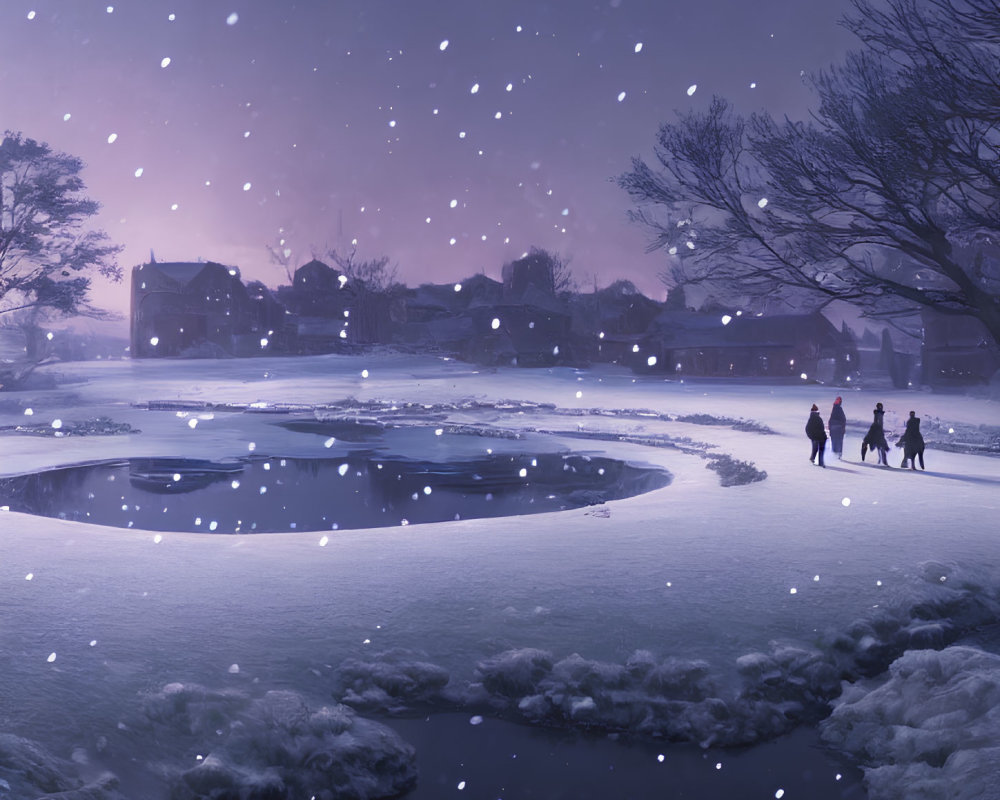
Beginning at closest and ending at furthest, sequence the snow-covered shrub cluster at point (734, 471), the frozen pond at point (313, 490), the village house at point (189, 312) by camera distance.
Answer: the frozen pond at point (313, 490), the snow-covered shrub cluster at point (734, 471), the village house at point (189, 312)

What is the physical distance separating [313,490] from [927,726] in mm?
13456

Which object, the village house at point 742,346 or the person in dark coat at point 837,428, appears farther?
the village house at point 742,346

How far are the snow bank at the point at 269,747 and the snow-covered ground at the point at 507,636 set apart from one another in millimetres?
16

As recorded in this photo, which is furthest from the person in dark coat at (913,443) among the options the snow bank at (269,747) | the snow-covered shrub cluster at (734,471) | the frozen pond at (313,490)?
the snow bank at (269,747)

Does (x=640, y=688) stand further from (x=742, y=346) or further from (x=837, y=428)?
(x=742, y=346)

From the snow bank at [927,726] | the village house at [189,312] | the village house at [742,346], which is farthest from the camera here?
the village house at [189,312]

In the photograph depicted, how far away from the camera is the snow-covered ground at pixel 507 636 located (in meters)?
5.77

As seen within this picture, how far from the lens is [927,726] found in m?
6.06

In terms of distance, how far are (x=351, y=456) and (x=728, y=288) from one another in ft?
34.2

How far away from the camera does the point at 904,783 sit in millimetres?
5613

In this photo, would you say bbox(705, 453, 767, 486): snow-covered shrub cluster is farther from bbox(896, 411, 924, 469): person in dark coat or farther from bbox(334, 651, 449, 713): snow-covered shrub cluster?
bbox(334, 651, 449, 713): snow-covered shrub cluster

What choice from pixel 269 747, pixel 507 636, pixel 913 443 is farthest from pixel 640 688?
pixel 913 443

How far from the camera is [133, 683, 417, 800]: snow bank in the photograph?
17.9 feet

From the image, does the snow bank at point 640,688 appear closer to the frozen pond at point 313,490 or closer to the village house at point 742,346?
the frozen pond at point 313,490
